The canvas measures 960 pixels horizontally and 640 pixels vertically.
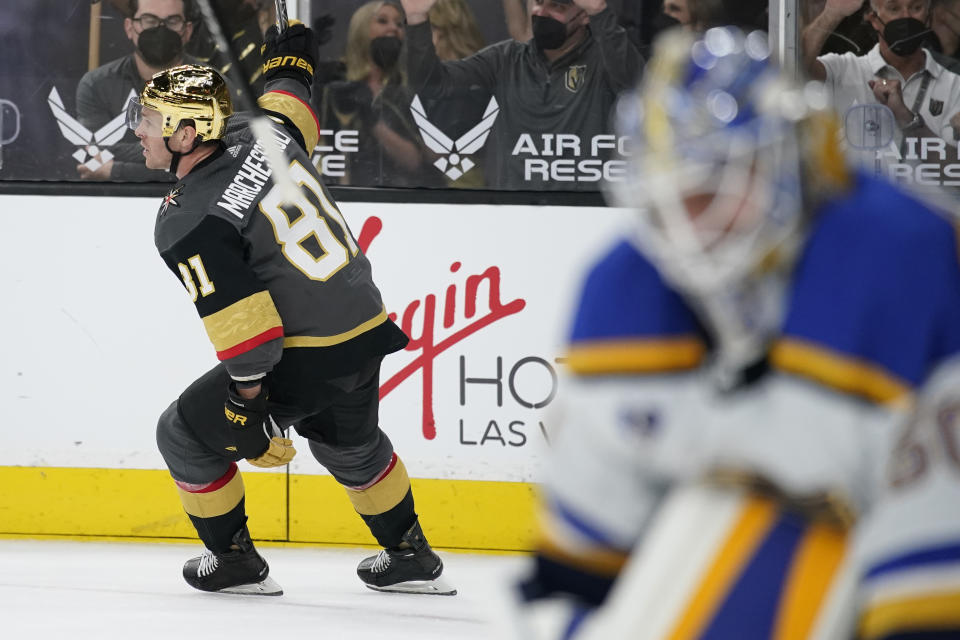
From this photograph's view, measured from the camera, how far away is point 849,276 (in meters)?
0.92

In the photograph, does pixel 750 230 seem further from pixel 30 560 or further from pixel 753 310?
pixel 30 560

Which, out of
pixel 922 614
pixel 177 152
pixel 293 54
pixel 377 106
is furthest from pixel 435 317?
pixel 922 614

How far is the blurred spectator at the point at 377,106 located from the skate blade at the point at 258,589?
1155 mm

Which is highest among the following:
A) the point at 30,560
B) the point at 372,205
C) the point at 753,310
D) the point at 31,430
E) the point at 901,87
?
Answer: the point at 753,310

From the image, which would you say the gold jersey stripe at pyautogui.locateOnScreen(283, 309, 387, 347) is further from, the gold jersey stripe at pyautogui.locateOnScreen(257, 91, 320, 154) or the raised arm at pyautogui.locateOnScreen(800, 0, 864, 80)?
the raised arm at pyautogui.locateOnScreen(800, 0, 864, 80)

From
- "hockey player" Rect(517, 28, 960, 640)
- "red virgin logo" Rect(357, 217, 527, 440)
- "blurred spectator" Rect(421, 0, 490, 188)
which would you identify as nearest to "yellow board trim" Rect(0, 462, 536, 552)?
"red virgin logo" Rect(357, 217, 527, 440)

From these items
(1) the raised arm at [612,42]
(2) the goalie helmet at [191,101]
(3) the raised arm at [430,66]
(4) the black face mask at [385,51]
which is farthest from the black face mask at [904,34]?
(2) the goalie helmet at [191,101]

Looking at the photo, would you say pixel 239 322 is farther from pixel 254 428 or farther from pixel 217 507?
pixel 217 507

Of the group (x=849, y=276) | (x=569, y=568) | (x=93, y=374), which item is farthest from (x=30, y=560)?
(x=849, y=276)

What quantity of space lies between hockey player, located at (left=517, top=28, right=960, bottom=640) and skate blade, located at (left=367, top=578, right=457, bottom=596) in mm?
2324

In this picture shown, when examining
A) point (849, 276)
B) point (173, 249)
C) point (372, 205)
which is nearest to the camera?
point (849, 276)

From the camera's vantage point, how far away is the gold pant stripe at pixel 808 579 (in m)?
0.94

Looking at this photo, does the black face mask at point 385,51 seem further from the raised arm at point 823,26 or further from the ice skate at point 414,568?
the ice skate at point 414,568

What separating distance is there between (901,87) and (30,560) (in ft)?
8.57
